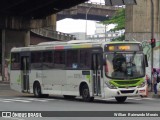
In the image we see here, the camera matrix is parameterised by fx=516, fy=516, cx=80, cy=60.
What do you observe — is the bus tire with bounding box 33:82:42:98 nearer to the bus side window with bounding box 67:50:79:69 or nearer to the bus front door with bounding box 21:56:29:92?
the bus front door with bounding box 21:56:29:92

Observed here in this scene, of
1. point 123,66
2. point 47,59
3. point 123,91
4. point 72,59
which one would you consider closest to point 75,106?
point 123,91

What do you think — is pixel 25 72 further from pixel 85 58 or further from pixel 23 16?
pixel 23 16

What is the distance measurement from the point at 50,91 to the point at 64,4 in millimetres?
26976

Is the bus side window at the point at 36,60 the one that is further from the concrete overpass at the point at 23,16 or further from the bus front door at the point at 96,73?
the concrete overpass at the point at 23,16

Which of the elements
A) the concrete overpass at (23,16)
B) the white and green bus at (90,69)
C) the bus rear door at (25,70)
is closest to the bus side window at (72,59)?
the white and green bus at (90,69)

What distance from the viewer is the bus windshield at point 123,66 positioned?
2492 centimetres

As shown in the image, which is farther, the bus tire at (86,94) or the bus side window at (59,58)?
the bus side window at (59,58)

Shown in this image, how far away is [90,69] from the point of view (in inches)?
1012

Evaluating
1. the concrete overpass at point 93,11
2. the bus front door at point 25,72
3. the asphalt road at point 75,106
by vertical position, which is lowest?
the asphalt road at point 75,106

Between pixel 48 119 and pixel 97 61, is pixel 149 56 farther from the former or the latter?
pixel 48 119

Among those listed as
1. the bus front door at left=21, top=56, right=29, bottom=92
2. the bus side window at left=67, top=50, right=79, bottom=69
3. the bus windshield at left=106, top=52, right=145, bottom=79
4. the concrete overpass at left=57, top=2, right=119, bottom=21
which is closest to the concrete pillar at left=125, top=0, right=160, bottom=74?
the bus front door at left=21, top=56, right=29, bottom=92

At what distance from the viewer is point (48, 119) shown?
1694 cm

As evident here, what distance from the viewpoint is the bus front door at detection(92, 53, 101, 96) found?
25.2 metres

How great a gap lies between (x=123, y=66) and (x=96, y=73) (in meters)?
1.42
